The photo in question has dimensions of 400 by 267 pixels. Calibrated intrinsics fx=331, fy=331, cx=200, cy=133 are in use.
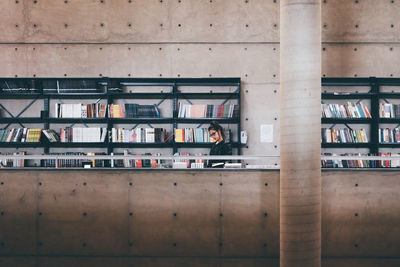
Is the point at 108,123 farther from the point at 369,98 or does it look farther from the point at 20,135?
the point at 369,98

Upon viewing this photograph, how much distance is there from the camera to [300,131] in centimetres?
284

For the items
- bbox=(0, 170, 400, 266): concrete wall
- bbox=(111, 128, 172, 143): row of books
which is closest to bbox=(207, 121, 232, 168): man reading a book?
bbox=(0, 170, 400, 266): concrete wall

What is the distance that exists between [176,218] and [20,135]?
359 cm

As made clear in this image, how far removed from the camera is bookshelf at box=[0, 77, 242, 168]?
5.52 m

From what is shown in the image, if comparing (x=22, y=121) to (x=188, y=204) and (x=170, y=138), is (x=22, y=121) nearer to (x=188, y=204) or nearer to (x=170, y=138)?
(x=170, y=138)

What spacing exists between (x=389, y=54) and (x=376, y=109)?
37.8 inches

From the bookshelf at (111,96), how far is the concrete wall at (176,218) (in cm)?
214

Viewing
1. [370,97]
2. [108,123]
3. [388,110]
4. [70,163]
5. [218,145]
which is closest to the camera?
[218,145]

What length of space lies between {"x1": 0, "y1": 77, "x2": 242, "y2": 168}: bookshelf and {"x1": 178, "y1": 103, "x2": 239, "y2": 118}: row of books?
0.07 m

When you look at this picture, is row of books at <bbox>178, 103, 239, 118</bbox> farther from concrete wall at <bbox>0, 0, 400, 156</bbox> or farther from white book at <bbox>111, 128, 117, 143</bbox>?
white book at <bbox>111, 128, 117, 143</bbox>

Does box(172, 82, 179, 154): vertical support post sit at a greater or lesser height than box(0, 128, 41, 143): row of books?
greater

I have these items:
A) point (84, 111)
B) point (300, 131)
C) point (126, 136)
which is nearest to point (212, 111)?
point (126, 136)

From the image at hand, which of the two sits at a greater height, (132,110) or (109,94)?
(109,94)

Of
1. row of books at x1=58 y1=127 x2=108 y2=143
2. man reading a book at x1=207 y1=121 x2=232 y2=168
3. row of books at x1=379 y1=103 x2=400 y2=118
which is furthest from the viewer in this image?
row of books at x1=58 y1=127 x2=108 y2=143
